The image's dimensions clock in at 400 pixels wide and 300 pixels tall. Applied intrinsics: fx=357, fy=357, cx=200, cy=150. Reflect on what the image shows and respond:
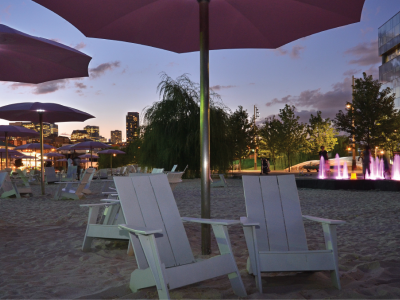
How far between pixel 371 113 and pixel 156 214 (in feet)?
91.9

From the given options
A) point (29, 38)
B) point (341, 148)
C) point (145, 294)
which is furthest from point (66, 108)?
point (341, 148)

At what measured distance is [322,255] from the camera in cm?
288

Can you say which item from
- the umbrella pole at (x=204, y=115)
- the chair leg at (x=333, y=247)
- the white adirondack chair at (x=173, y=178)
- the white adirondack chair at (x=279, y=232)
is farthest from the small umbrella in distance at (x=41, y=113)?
the chair leg at (x=333, y=247)

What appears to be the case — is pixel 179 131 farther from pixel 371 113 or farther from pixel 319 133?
pixel 319 133

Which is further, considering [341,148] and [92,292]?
[341,148]

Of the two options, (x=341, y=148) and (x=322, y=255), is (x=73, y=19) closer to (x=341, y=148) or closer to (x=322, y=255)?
(x=322, y=255)

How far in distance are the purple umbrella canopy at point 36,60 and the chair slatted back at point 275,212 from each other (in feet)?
9.36

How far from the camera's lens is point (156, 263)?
2.29 m

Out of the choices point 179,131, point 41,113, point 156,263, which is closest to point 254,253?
point 156,263

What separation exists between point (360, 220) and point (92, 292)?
16.0 ft

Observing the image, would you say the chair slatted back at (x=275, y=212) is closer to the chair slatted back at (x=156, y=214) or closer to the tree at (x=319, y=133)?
the chair slatted back at (x=156, y=214)

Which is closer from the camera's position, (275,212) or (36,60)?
(275,212)

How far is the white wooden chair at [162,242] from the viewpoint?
2.34 m

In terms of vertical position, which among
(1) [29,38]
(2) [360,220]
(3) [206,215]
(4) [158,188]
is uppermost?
(1) [29,38]
